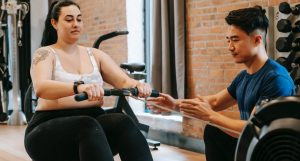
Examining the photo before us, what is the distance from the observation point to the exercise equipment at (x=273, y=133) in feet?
3.07

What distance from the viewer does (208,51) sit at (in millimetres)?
3420

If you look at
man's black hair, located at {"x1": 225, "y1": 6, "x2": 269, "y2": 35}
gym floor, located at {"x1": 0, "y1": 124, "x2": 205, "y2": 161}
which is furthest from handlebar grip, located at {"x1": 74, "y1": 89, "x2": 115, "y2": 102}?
gym floor, located at {"x1": 0, "y1": 124, "x2": 205, "y2": 161}

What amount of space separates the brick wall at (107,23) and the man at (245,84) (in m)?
2.77

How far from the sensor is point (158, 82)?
12.5ft

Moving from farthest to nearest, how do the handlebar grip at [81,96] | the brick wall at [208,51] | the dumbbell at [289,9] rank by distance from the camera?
1. the brick wall at [208,51]
2. the dumbbell at [289,9]
3. the handlebar grip at [81,96]

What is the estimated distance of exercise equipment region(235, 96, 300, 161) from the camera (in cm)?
94

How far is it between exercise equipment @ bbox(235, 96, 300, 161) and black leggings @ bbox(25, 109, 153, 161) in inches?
25.8

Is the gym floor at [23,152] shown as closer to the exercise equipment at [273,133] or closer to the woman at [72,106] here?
the woman at [72,106]

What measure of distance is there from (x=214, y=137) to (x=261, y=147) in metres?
0.67

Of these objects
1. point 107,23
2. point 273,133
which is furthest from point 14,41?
point 273,133

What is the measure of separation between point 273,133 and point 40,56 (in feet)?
3.87

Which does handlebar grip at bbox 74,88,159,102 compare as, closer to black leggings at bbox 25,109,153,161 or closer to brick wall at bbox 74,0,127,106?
black leggings at bbox 25,109,153,161

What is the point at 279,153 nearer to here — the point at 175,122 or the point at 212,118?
the point at 212,118

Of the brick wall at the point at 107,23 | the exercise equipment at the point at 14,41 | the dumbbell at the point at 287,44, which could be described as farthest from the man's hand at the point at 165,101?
the exercise equipment at the point at 14,41
